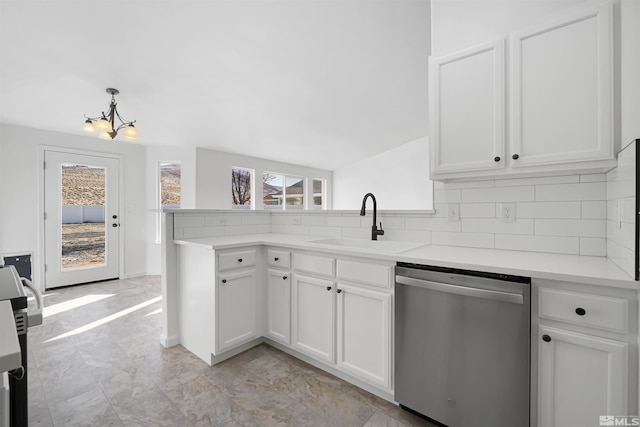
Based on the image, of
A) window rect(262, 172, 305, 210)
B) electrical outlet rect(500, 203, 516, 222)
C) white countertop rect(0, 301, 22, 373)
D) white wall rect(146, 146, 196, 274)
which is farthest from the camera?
window rect(262, 172, 305, 210)

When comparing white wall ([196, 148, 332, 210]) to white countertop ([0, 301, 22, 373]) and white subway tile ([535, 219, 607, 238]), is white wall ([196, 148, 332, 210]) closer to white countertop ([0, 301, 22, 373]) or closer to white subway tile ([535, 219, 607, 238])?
white countertop ([0, 301, 22, 373])

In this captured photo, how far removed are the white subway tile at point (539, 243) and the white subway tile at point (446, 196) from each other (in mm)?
341

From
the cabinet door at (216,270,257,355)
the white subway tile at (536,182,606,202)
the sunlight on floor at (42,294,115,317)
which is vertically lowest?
the sunlight on floor at (42,294,115,317)

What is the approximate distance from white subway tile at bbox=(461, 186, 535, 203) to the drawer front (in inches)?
30.1

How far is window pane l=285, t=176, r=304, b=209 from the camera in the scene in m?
7.49

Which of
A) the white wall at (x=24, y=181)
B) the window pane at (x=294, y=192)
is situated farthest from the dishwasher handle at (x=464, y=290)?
the window pane at (x=294, y=192)

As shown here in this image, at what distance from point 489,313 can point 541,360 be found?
25 centimetres

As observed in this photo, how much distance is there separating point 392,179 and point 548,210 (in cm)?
573

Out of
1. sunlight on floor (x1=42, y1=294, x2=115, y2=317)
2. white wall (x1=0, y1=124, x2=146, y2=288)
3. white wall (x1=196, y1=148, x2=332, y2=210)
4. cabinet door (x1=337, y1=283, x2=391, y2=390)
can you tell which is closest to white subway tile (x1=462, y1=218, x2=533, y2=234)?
cabinet door (x1=337, y1=283, x2=391, y2=390)

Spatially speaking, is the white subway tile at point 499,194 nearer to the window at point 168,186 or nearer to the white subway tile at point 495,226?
the white subway tile at point 495,226

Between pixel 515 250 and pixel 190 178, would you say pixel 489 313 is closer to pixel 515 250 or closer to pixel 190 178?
pixel 515 250

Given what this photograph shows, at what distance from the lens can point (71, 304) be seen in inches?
141

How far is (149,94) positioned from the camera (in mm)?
3496

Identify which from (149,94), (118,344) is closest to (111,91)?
(149,94)
